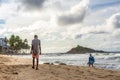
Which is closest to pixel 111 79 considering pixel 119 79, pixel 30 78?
pixel 119 79

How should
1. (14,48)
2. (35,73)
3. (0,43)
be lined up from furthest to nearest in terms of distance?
(14,48), (0,43), (35,73)

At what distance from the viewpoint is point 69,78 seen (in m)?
14.8

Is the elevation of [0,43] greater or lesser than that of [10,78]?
greater

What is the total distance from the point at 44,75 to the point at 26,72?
120 centimetres

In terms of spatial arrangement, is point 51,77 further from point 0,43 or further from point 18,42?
point 18,42

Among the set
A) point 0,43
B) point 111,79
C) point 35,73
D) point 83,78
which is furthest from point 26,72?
point 0,43

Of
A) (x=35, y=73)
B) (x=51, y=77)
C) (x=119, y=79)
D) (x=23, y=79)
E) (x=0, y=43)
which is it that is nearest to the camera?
(x=23, y=79)

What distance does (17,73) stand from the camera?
603 inches

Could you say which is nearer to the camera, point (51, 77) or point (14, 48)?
point (51, 77)

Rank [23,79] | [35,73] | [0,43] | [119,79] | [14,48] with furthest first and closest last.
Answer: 1. [14,48]
2. [0,43]
3. [119,79]
4. [35,73]
5. [23,79]

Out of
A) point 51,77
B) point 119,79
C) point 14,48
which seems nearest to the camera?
point 51,77

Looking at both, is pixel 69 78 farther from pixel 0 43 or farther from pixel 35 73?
pixel 0 43

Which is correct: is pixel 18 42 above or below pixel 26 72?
above

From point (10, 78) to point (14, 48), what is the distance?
13064 cm
